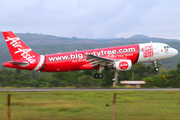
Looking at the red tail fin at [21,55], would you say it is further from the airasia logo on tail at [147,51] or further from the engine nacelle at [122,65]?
the airasia logo on tail at [147,51]

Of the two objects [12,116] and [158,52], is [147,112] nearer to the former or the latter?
[12,116]

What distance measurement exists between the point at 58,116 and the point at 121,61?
2109cm

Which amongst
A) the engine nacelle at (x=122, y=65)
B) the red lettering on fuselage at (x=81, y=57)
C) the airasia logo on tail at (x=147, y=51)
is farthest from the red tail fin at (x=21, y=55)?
the airasia logo on tail at (x=147, y=51)

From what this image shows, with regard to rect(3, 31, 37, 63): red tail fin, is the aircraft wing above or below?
below

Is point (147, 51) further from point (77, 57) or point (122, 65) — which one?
point (77, 57)

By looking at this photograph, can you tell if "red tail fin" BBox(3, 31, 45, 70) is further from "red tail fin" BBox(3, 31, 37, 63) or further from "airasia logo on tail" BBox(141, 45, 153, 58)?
"airasia logo on tail" BBox(141, 45, 153, 58)

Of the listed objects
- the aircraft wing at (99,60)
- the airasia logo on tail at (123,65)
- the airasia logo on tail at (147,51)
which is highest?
the airasia logo on tail at (147,51)

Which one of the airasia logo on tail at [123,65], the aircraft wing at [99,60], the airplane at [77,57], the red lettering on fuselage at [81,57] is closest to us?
the aircraft wing at [99,60]

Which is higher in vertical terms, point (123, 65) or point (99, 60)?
point (99, 60)

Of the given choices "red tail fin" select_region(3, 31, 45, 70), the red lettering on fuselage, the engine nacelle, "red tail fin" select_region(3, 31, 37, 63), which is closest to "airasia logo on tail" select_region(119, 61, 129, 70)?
the engine nacelle

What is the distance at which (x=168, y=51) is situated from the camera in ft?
118

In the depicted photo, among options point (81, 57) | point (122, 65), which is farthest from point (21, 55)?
point (122, 65)

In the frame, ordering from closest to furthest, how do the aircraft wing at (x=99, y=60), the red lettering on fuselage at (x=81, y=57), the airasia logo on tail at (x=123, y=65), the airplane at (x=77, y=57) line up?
the aircraft wing at (x=99, y=60), the airasia logo on tail at (x=123, y=65), the airplane at (x=77, y=57), the red lettering on fuselage at (x=81, y=57)

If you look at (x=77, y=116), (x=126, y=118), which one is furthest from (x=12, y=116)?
(x=126, y=118)
